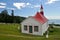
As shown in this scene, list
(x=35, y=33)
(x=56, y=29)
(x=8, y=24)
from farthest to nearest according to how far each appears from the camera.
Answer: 1. (x=8, y=24)
2. (x=56, y=29)
3. (x=35, y=33)

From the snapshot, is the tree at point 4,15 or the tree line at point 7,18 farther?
the tree at point 4,15

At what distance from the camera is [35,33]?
894 inches

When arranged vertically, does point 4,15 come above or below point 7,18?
above

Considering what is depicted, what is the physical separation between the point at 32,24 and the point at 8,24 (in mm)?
6519

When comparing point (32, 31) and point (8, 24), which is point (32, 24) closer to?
point (32, 31)

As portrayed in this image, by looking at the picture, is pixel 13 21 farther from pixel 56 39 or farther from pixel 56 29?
pixel 56 39

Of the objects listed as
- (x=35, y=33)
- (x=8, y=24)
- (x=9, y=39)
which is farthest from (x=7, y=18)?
(x=9, y=39)

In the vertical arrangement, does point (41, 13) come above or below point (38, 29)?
above

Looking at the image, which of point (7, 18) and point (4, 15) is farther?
point (4, 15)

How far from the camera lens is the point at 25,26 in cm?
2378

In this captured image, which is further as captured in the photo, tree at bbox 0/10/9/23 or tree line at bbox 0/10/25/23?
tree at bbox 0/10/9/23

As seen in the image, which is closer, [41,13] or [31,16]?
[31,16]

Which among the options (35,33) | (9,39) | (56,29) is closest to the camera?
(9,39)

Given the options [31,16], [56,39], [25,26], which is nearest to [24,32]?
[25,26]
